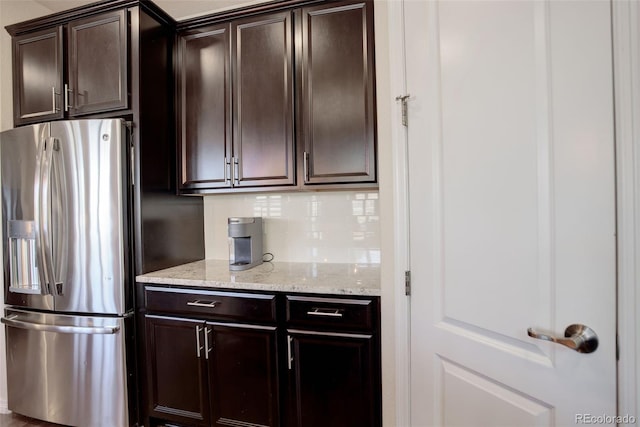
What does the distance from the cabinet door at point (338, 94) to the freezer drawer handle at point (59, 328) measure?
55.7 inches

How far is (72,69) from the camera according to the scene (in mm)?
1813

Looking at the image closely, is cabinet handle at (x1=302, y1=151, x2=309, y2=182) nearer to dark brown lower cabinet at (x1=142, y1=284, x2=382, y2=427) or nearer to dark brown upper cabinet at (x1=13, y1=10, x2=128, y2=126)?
dark brown lower cabinet at (x1=142, y1=284, x2=382, y2=427)

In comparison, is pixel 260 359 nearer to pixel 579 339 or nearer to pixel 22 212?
pixel 579 339

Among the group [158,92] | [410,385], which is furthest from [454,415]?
[158,92]

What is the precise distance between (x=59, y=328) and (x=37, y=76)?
1.61 metres

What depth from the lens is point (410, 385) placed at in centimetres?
111

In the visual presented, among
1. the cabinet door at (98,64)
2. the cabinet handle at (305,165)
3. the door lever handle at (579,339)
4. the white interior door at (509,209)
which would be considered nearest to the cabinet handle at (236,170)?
the cabinet handle at (305,165)

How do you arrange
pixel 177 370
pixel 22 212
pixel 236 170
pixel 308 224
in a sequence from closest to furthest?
pixel 177 370 → pixel 22 212 → pixel 236 170 → pixel 308 224

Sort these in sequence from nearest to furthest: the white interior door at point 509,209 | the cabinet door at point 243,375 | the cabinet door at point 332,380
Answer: the white interior door at point 509,209 < the cabinet door at point 332,380 < the cabinet door at point 243,375

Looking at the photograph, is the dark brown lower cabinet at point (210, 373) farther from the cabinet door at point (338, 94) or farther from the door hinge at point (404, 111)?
the door hinge at point (404, 111)

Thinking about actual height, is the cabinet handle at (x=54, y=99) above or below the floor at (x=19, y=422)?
above

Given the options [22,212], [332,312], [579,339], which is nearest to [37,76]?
[22,212]

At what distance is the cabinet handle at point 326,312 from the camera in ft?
4.56

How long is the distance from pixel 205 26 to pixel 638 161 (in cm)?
223
